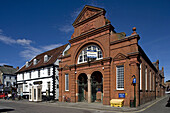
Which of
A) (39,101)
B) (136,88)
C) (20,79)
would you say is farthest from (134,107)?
(20,79)

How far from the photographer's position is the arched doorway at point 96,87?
22453 millimetres

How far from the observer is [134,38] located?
1775cm

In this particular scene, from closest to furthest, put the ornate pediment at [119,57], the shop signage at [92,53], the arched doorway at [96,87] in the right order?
1. the ornate pediment at [119,57]
2. the shop signage at [92,53]
3. the arched doorway at [96,87]

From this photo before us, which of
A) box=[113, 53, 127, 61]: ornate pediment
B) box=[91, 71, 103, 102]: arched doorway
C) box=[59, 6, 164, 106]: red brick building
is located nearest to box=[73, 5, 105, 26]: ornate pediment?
box=[59, 6, 164, 106]: red brick building

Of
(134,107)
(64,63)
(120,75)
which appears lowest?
(134,107)

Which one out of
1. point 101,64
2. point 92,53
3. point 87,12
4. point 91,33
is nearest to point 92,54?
point 92,53

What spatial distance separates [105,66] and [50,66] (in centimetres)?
1579

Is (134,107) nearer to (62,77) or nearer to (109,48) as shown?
(109,48)

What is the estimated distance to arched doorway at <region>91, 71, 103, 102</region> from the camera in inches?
884

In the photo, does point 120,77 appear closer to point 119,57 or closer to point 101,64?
point 119,57

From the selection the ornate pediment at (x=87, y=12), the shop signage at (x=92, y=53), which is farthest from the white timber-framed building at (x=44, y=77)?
the shop signage at (x=92, y=53)

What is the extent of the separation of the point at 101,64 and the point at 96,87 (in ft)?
14.6

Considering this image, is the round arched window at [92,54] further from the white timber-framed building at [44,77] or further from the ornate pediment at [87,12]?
the white timber-framed building at [44,77]

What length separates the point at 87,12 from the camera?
77.9 ft
